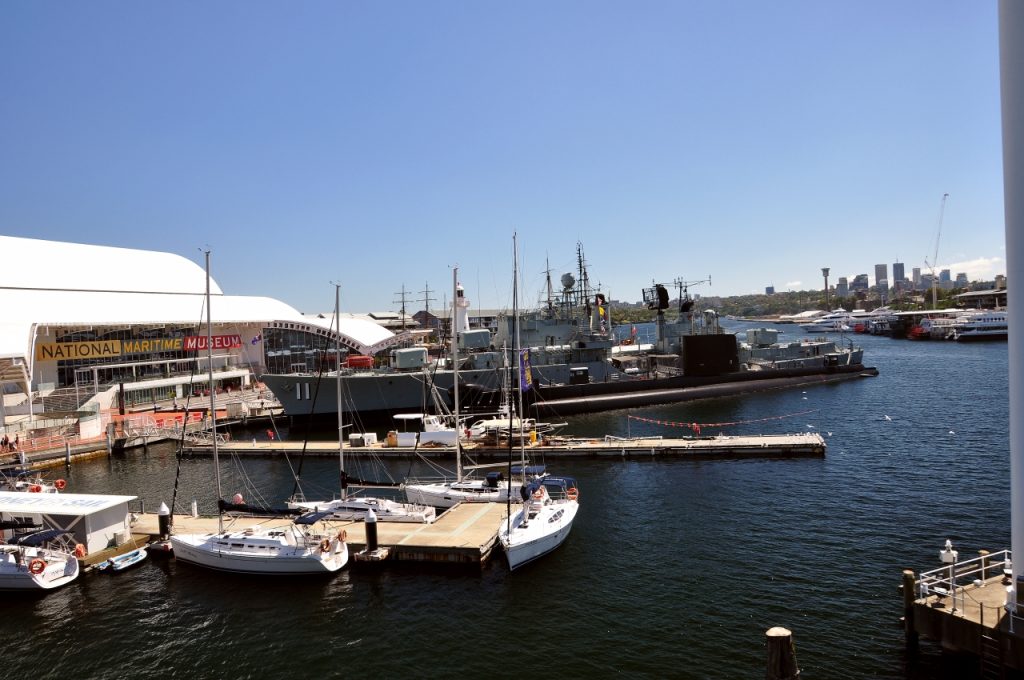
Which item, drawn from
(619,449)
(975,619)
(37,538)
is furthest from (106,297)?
(975,619)

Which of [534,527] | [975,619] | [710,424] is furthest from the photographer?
[710,424]

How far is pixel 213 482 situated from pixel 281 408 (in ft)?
82.7

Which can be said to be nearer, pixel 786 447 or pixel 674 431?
pixel 786 447

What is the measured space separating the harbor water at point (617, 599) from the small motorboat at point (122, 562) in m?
0.43

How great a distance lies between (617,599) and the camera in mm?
20250

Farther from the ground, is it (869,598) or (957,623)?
(957,623)

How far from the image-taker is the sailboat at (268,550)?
73.9 feet

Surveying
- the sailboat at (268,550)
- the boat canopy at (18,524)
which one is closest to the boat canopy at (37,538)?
the boat canopy at (18,524)

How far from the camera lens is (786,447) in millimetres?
38594

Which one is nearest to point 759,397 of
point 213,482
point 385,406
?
point 385,406

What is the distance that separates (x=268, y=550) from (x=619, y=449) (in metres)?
23.3

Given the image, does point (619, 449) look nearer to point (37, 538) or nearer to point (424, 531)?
point (424, 531)

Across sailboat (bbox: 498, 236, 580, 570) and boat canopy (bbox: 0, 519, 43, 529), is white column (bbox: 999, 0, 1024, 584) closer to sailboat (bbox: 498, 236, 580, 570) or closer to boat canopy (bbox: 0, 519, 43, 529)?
sailboat (bbox: 498, 236, 580, 570)

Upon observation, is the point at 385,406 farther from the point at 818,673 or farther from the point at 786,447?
the point at 818,673
